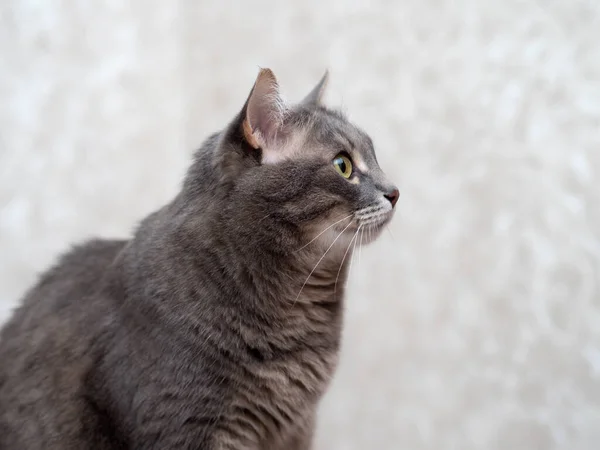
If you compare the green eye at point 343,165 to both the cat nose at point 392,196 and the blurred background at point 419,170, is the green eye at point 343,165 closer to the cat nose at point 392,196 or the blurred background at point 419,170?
the cat nose at point 392,196

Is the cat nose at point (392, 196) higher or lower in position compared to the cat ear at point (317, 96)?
lower

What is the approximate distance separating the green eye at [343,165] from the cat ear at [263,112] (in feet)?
0.37

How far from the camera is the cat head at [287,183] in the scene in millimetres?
915

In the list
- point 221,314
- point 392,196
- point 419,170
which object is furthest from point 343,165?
point 419,170

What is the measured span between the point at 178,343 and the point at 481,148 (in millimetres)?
786

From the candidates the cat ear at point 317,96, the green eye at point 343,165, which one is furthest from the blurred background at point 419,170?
the green eye at point 343,165

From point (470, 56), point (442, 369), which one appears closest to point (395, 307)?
point (442, 369)

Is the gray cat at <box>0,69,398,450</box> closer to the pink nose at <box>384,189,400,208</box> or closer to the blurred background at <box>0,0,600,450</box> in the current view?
the pink nose at <box>384,189,400,208</box>

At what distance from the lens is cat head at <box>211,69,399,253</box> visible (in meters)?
0.91

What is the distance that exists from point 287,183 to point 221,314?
23cm

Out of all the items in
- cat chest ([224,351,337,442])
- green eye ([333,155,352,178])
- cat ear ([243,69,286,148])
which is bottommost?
cat chest ([224,351,337,442])

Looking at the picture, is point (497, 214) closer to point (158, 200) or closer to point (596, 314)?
point (596, 314)

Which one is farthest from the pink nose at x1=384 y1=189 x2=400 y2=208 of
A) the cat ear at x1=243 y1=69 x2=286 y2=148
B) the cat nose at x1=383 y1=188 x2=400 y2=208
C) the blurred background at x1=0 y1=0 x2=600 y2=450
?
the blurred background at x1=0 y1=0 x2=600 y2=450

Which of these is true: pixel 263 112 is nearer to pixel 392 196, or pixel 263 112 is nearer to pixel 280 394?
pixel 392 196
